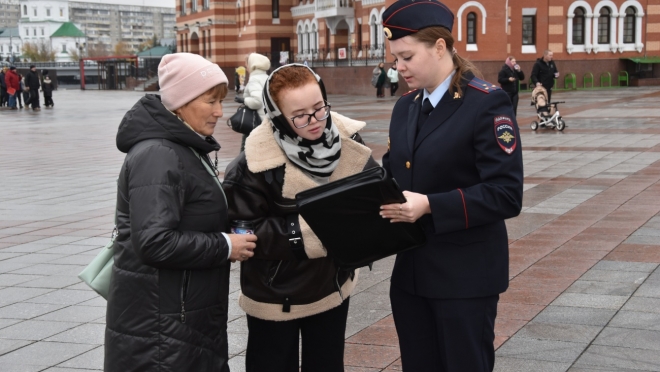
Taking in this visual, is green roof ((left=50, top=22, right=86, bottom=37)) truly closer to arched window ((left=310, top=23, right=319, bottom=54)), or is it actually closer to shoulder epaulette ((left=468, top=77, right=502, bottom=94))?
arched window ((left=310, top=23, right=319, bottom=54))

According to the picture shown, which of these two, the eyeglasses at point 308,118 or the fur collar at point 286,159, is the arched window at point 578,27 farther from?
the eyeglasses at point 308,118

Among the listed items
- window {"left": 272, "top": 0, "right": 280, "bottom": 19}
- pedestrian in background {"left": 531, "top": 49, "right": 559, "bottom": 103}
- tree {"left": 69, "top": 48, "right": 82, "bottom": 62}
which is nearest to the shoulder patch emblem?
pedestrian in background {"left": 531, "top": 49, "right": 559, "bottom": 103}

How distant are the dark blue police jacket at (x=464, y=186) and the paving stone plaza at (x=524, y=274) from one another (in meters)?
1.59

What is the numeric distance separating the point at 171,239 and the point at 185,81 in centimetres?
60

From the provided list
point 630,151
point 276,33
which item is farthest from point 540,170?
point 276,33

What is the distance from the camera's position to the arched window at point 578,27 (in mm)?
40875

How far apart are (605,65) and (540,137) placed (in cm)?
2498

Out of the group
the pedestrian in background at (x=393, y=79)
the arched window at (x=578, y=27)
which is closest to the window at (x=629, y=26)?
the arched window at (x=578, y=27)

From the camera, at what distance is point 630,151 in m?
14.4

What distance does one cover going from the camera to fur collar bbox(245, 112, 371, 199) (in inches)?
123

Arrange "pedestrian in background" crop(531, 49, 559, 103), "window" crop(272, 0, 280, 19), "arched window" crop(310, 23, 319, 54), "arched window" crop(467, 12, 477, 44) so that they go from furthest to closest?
"window" crop(272, 0, 280, 19) < "arched window" crop(310, 23, 319, 54) < "arched window" crop(467, 12, 477, 44) < "pedestrian in background" crop(531, 49, 559, 103)

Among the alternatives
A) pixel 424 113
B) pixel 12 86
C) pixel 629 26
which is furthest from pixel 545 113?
pixel 12 86

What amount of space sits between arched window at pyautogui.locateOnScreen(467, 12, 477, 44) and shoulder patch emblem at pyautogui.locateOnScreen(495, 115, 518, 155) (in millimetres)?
35734

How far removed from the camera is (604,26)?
4103cm
